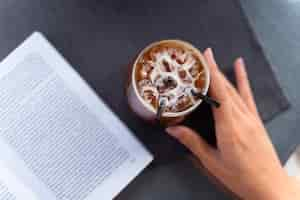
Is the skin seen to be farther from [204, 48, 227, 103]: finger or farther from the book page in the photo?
the book page

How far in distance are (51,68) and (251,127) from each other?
0.87 feet

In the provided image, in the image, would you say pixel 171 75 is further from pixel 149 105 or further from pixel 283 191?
pixel 283 191

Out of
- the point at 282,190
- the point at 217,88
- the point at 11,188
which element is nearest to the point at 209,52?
the point at 217,88

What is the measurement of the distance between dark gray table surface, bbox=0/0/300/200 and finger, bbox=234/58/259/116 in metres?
0.05

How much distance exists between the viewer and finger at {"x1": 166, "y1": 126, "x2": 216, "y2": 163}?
578mm

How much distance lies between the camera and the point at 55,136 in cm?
59

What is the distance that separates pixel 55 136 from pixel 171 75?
0.56ft

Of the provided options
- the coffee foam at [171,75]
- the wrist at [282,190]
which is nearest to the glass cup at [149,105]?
the coffee foam at [171,75]

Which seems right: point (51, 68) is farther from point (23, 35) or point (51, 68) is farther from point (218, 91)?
point (218, 91)

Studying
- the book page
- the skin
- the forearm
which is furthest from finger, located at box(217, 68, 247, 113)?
the book page

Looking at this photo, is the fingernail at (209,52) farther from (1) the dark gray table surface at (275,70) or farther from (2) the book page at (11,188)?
(2) the book page at (11,188)

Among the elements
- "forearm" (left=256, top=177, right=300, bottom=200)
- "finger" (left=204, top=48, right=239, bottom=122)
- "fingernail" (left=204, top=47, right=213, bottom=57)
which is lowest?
"forearm" (left=256, top=177, right=300, bottom=200)

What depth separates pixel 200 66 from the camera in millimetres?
542

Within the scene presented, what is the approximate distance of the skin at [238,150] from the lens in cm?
56
